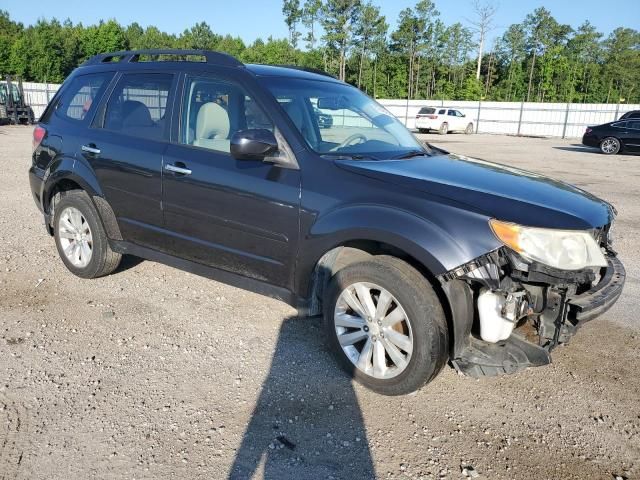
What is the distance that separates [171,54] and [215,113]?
3.00 ft

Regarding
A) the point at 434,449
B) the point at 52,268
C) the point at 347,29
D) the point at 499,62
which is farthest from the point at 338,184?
the point at 499,62

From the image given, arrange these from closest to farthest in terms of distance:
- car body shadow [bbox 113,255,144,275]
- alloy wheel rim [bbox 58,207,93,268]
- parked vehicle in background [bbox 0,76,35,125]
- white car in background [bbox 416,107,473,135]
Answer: alloy wheel rim [bbox 58,207,93,268]
car body shadow [bbox 113,255,144,275]
parked vehicle in background [bbox 0,76,35,125]
white car in background [bbox 416,107,473,135]

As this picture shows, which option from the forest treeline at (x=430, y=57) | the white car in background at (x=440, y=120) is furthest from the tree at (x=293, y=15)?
the white car in background at (x=440, y=120)

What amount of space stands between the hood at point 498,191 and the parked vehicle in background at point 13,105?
28855mm

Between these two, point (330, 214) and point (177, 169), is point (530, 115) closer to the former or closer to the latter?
point (177, 169)

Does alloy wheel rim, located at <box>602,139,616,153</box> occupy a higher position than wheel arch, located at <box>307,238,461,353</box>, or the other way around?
wheel arch, located at <box>307,238,461,353</box>

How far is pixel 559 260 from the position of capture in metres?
2.82

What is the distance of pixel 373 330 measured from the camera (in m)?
3.21

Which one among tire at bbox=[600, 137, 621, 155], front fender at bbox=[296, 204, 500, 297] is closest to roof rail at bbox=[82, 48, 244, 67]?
front fender at bbox=[296, 204, 500, 297]

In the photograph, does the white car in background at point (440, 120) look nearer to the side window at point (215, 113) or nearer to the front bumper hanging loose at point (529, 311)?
the side window at point (215, 113)

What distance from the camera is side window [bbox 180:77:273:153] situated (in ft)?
12.5

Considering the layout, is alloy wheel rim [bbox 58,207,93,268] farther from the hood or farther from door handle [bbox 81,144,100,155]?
the hood

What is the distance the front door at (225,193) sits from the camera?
3.51 meters

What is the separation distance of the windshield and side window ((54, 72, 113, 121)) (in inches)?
69.3
